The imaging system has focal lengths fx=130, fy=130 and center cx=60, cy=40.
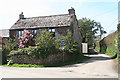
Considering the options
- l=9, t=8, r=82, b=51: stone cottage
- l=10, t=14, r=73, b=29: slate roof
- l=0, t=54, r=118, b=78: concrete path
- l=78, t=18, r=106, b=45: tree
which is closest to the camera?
l=0, t=54, r=118, b=78: concrete path

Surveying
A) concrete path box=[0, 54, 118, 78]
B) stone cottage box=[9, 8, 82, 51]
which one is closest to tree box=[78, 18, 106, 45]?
stone cottage box=[9, 8, 82, 51]

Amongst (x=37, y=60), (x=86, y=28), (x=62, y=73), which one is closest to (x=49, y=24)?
(x=37, y=60)

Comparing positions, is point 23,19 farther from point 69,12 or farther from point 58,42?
point 58,42

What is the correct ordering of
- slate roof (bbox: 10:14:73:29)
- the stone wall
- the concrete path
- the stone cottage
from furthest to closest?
1. slate roof (bbox: 10:14:73:29)
2. the stone cottage
3. the stone wall
4. the concrete path

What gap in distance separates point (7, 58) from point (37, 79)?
1187cm

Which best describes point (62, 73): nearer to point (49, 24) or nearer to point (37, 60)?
point (37, 60)

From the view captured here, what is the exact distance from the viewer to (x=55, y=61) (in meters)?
16.5

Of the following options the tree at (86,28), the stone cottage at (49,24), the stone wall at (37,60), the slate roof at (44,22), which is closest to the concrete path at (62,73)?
the stone wall at (37,60)

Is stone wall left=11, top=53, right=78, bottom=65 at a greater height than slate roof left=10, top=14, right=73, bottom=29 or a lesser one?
lesser

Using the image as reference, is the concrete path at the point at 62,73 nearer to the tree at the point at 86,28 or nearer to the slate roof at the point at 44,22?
the slate roof at the point at 44,22

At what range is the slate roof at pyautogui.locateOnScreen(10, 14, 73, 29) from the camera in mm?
24220

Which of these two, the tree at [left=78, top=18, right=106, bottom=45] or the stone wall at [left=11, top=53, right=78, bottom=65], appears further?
the tree at [left=78, top=18, right=106, bottom=45]

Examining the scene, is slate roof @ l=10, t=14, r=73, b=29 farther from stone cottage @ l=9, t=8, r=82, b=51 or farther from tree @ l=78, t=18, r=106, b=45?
tree @ l=78, t=18, r=106, b=45

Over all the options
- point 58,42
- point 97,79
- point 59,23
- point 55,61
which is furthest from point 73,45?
point 97,79
